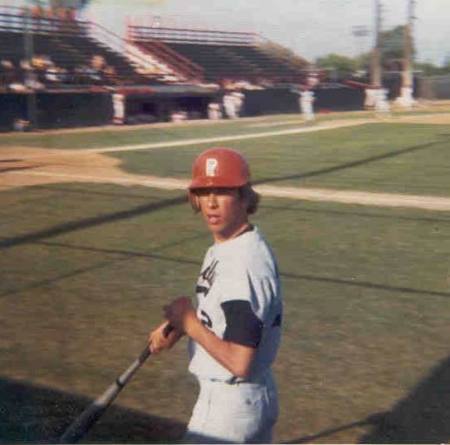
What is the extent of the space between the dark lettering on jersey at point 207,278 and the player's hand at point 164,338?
0.15 metres

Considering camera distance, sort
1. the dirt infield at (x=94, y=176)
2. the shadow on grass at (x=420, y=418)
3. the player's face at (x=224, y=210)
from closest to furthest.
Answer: the player's face at (x=224, y=210)
the shadow on grass at (x=420, y=418)
the dirt infield at (x=94, y=176)

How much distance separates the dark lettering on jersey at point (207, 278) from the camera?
8.65ft

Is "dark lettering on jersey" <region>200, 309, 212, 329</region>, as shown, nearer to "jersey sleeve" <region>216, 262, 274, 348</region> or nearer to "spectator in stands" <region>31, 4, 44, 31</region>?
"jersey sleeve" <region>216, 262, 274, 348</region>

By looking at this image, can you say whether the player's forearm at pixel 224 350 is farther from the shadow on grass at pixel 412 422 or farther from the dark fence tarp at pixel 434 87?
the dark fence tarp at pixel 434 87

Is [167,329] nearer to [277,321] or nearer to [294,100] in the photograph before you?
[277,321]

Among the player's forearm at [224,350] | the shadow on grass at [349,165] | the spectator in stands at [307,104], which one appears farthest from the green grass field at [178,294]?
the spectator in stands at [307,104]

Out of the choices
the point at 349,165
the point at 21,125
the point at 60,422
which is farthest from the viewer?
the point at 21,125

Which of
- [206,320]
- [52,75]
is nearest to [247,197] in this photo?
[206,320]

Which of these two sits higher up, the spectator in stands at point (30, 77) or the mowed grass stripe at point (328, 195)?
the spectator in stands at point (30, 77)

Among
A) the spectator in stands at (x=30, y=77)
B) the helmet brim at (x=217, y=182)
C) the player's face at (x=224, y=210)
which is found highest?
the spectator in stands at (x=30, y=77)

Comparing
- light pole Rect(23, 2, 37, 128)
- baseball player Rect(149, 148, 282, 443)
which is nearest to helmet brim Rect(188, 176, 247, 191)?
baseball player Rect(149, 148, 282, 443)

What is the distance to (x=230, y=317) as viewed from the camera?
8.13 feet

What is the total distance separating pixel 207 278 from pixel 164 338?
217mm

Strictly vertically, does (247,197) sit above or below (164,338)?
above
